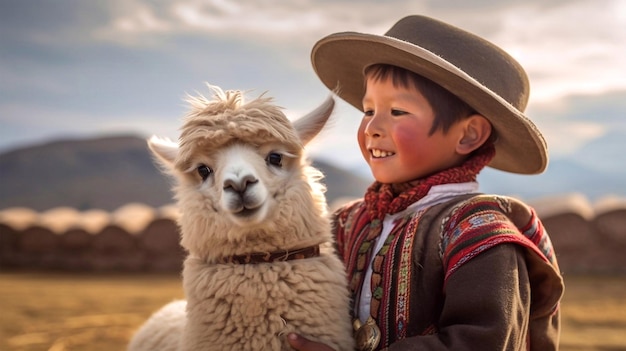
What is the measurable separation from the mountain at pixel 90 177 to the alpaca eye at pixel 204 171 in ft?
50.7

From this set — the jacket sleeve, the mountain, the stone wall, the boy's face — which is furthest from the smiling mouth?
the mountain

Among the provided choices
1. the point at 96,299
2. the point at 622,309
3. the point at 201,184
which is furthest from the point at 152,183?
the point at 201,184

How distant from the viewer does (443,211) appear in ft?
5.80

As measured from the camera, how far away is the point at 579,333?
14.0 ft

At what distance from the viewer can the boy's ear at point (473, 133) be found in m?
1.89

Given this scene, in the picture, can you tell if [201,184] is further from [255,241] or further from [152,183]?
[152,183]

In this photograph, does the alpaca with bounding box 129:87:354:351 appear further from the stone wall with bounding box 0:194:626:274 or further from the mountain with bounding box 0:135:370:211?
the mountain with bounding box 0:135:370:211

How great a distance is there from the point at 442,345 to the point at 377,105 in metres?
0.78

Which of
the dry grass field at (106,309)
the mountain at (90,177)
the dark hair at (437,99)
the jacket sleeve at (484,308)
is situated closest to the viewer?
the jacket sleeve at (484,308)

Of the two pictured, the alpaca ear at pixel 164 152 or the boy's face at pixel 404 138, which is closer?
the boy's face at pixel 404 138

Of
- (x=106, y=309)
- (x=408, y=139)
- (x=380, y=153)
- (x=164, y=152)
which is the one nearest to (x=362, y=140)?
(x=380, y=153)

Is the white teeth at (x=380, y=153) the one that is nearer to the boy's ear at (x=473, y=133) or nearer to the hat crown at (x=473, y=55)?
the boy's ear at (x=473, y=133)

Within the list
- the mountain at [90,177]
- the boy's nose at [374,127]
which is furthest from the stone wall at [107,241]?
the mountain at [90,177]

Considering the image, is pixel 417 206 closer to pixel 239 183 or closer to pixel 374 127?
pixel 374 127
